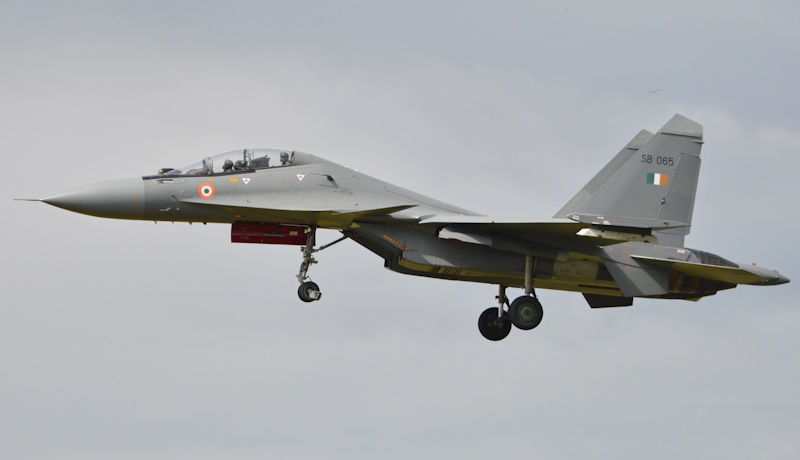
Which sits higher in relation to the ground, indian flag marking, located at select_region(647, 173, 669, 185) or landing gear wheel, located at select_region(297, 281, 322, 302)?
indian flag marking, located at select_region(647, 173, 669, 185)

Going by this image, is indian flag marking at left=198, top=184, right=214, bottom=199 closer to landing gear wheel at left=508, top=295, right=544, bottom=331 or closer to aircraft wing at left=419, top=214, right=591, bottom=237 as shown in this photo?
aircraft wing at left=419, top=214, right=591, bottom=237

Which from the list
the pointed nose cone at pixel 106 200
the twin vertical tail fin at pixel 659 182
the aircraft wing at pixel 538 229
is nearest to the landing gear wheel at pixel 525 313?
the aircraft wing at pixel 538 229

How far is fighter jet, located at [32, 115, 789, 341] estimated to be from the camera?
25297mm

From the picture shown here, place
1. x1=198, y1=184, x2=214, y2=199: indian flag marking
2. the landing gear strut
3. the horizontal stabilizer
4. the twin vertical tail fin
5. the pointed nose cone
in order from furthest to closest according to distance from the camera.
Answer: the landing gear strut
the horizontal stabilizer
the twin vertical tail fin
x1=198, y1=184, x2=214, y2=199: indian flag marking
the pointed nose cone

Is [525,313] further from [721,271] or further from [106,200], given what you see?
[106,200]

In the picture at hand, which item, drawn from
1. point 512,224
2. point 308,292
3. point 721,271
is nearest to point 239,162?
point 308,292

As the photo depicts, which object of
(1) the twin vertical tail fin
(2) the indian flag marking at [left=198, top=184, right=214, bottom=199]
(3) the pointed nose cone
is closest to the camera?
(3) the pointed nose cone

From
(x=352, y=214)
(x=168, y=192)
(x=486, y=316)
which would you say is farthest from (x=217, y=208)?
(x=486, y=316)

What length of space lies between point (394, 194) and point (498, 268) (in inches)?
101

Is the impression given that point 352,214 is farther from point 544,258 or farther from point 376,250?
point 544,258

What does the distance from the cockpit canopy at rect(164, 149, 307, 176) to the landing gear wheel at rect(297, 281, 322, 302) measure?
2.41 meters

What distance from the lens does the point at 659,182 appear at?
2669 cm

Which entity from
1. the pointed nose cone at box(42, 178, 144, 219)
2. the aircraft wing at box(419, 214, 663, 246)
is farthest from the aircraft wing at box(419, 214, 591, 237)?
the pointed nose cone at box(42, 178, 144, 219)

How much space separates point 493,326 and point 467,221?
11.9 ft
